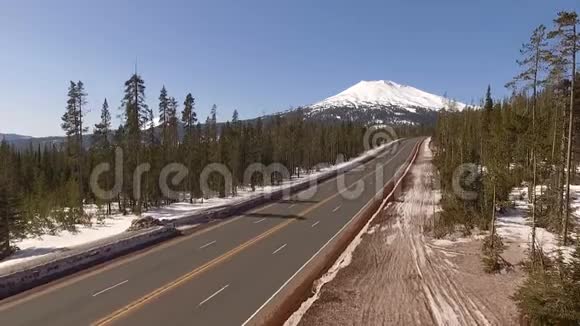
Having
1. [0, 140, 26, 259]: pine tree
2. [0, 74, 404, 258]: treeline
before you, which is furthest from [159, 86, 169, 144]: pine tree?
[0, 140, 26, 259]: pine tree

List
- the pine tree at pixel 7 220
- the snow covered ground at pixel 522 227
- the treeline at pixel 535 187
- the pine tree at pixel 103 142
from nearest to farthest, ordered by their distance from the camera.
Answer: the treeline at pixel 535 187 → the snow covered ground at pixel 522 227 → the pine tree at pixel 7 220 → the pine tree at pixel 103 142

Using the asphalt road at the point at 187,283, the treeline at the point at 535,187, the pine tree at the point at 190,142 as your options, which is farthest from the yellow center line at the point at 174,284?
the pine tree at the point at 190,142

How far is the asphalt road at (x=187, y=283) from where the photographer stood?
15430 millimetres

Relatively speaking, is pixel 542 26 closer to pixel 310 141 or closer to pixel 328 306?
pixel 328 306

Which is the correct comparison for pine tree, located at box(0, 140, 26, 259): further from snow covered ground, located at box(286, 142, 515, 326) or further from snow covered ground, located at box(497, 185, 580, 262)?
snow covered ground, located at box(497, 185, 580, 262)

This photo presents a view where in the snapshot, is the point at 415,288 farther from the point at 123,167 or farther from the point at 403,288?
the point at 123,167

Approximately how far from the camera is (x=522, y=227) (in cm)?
2872

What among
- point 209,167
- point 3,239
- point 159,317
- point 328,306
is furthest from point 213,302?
point 209,167

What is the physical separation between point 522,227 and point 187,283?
2187 cm

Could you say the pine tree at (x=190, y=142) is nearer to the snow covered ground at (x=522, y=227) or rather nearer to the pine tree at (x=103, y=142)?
the pine tree at (x=103, y=142)

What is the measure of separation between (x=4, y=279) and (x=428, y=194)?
41.4 metres

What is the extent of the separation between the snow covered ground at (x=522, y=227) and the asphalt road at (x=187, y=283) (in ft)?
37.6

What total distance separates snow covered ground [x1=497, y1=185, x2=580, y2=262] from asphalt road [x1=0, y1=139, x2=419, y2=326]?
37.6 feet

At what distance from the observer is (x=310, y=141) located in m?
108
